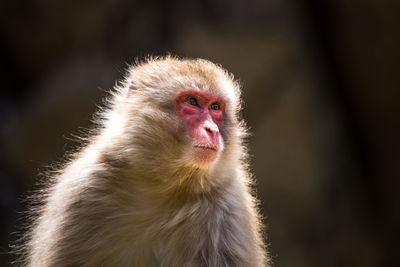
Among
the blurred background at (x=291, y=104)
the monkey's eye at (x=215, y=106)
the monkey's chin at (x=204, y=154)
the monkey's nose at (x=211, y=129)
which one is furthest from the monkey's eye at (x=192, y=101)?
the blurred background at (x=291, y=104)

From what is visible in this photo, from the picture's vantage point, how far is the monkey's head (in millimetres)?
4484

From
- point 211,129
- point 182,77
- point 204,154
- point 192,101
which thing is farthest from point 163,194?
point 182,77

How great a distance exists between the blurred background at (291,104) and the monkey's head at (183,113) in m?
4.63

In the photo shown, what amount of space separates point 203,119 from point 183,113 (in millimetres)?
165

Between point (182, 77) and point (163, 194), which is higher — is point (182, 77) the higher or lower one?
the higher one

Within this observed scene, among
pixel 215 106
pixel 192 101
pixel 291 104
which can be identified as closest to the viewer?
pixel 192 101

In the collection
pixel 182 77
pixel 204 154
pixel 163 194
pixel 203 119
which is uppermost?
pixel 182 77

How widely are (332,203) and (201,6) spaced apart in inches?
152

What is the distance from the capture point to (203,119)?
4.60 meters

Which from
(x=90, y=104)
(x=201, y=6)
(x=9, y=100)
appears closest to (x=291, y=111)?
(x=201, y=6)

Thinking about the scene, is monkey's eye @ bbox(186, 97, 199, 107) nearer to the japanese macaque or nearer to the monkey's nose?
the japanese macaque

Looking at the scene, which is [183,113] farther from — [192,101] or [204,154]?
[204,154]

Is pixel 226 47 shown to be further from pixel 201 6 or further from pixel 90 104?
pixel 90 104

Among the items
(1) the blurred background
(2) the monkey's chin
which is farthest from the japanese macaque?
(1) the blurred background
